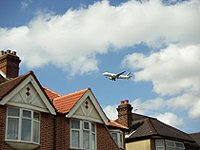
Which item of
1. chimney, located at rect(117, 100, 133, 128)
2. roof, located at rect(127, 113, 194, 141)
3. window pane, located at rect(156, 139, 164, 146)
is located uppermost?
chimney, located at rect(117, 100, 133, 128)

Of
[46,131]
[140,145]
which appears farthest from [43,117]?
[140,145]

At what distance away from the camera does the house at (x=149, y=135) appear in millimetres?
29812

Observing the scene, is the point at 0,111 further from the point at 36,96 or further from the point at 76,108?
the point at 76,108

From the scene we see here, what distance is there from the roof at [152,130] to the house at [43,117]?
20.6 ft

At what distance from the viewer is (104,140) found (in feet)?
74.9

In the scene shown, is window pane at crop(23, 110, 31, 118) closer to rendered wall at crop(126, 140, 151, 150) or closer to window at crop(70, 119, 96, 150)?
window at crop(70, 119, 96, 150)

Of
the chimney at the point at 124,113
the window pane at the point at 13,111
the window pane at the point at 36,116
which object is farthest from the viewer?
the chimney at the point at 124,113

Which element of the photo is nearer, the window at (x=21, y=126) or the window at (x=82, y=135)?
the window at (x=21, y=126)

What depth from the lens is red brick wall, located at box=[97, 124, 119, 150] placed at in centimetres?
2245

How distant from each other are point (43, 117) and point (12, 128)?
84.7 inches

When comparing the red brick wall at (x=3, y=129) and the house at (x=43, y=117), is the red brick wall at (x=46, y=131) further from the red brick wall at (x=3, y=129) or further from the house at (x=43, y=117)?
the red brick wall at (x=3, y=129)

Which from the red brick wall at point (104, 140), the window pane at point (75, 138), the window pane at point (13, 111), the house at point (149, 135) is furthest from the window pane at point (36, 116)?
the house at point (149, 135)

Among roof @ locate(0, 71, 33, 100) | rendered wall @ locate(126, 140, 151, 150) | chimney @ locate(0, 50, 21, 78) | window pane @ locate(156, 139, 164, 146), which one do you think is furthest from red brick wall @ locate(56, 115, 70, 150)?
window pane @ locate(156, 139, 164, 146)

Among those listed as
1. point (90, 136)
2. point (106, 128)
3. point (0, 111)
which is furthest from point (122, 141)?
point (0, 111)
